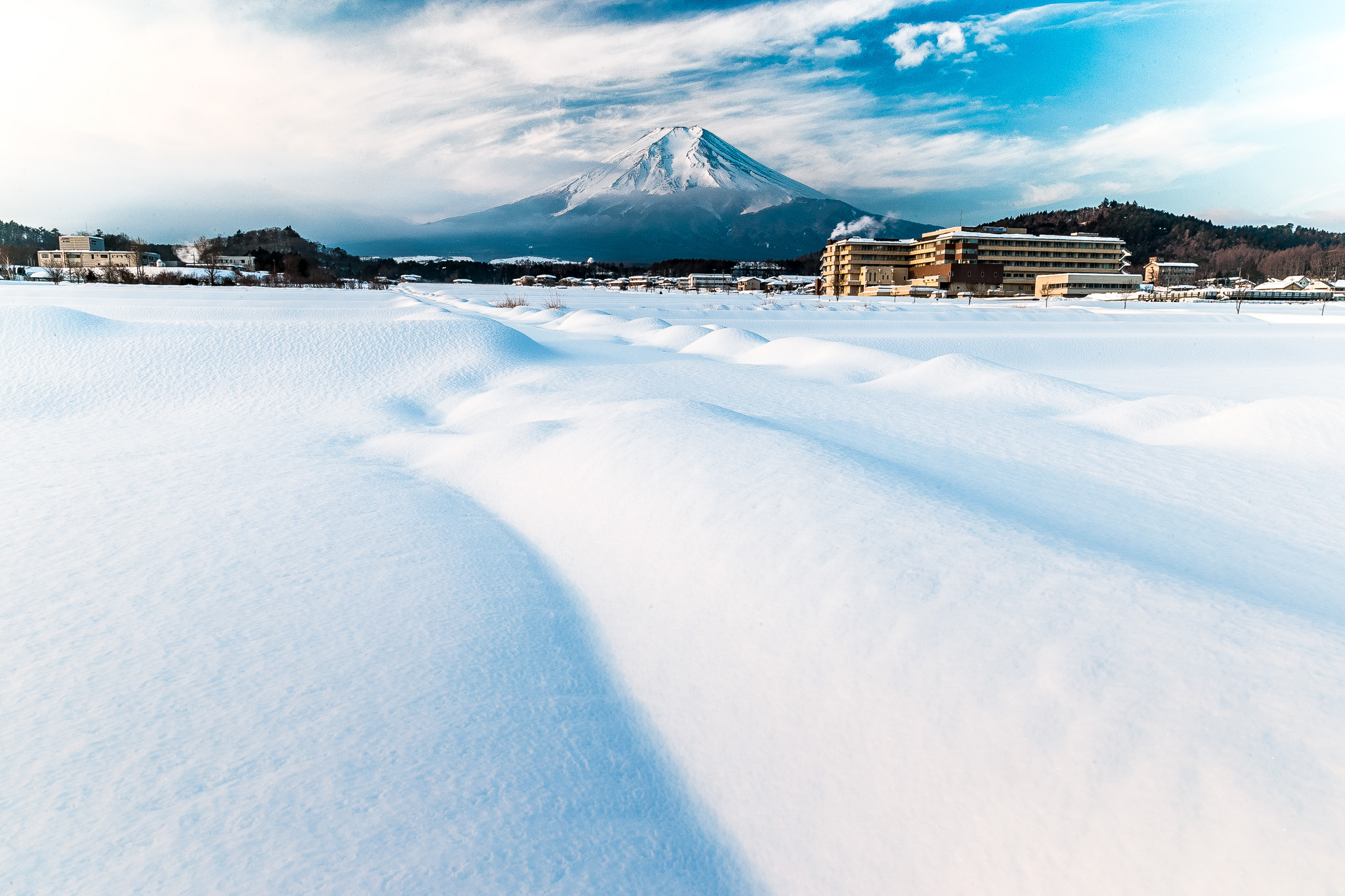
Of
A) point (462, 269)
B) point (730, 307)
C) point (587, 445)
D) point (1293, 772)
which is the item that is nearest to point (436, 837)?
point (1293, 772)

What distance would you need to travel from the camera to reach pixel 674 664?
9.16 feet

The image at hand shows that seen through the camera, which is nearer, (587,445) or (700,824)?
(700,824)

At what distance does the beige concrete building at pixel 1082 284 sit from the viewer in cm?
6969

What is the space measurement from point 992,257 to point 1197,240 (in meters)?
66.6

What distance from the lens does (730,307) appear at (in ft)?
123

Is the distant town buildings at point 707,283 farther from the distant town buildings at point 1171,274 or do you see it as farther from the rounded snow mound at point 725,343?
the rounded snow mound at point 725,343

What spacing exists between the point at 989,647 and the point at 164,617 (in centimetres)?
334

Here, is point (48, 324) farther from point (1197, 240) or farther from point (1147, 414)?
point (1197, 240)

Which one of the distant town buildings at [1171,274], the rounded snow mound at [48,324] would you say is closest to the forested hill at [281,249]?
the rounded snow mound at [48,324]

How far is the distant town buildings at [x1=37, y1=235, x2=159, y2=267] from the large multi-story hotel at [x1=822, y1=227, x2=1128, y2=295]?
7215cm

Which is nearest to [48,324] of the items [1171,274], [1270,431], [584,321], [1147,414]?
[1147,414]

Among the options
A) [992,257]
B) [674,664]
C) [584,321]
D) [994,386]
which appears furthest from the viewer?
[992,257]

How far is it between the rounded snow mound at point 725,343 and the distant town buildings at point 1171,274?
96.1 m

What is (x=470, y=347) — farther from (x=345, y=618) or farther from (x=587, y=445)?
(x=345, y=618)
